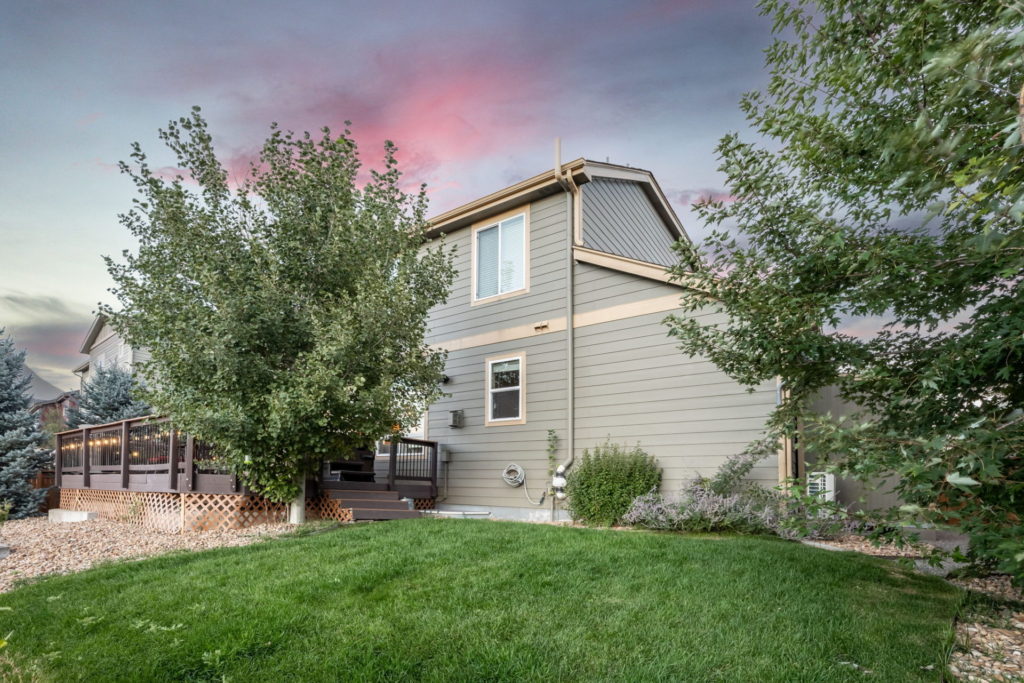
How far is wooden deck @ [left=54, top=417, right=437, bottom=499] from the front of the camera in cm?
898

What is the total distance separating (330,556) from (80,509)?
9888mm

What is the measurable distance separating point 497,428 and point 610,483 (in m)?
2.92

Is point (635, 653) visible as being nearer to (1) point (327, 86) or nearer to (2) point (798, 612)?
(2) point (798, 612)

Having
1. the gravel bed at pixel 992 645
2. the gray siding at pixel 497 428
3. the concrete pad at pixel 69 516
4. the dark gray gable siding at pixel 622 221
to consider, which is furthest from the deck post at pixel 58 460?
the gravel bed at pixel 992 645

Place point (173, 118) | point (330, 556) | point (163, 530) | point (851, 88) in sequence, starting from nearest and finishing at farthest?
point (851, 88) → point (330, 556) → point (173, 118) → point (163, 530)

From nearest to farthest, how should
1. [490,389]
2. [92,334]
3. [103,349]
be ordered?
[490,389], [103,349], [92,334]

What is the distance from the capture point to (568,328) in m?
10.4

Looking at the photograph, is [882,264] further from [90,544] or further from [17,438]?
[17,438]

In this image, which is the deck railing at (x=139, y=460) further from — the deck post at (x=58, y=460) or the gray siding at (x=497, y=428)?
the gray siding at (x=497, y=428)

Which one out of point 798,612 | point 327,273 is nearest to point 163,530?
point 327,273

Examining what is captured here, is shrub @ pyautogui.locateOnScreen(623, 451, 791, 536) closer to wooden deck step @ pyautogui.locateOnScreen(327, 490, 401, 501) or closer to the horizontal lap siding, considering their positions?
the horizontal lap siding

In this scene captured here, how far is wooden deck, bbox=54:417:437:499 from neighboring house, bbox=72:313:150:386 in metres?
8.98

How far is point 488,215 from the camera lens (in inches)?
470

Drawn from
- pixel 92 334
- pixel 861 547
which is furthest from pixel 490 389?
pixel 92 334
